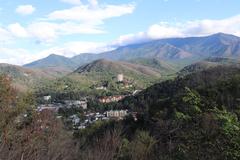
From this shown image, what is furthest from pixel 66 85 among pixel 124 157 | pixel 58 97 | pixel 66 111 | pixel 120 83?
pixel 124 157

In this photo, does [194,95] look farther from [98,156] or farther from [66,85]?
[66,85]

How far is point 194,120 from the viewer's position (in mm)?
4602

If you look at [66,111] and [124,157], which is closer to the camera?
[124,157]

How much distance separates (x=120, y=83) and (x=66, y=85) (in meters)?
20.6

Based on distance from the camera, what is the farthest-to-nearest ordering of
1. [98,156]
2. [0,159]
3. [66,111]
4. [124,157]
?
[66,111] < [124,157] < [98,156] < [0,159]

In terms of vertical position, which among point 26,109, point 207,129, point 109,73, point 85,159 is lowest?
point 109,73

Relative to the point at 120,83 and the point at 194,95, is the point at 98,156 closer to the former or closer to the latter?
the point at 194,95

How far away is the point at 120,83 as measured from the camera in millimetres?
141000

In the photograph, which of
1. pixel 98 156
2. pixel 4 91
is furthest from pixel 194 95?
pixel 4 91

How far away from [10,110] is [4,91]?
0.70m

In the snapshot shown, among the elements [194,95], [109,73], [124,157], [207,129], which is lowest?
[109,73]

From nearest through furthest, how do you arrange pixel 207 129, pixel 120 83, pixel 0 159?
pixel 207 129 → pixel 0 159 → pixel 120 83

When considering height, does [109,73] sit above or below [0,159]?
below

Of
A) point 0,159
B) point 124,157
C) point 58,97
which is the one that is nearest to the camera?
point 0,159
